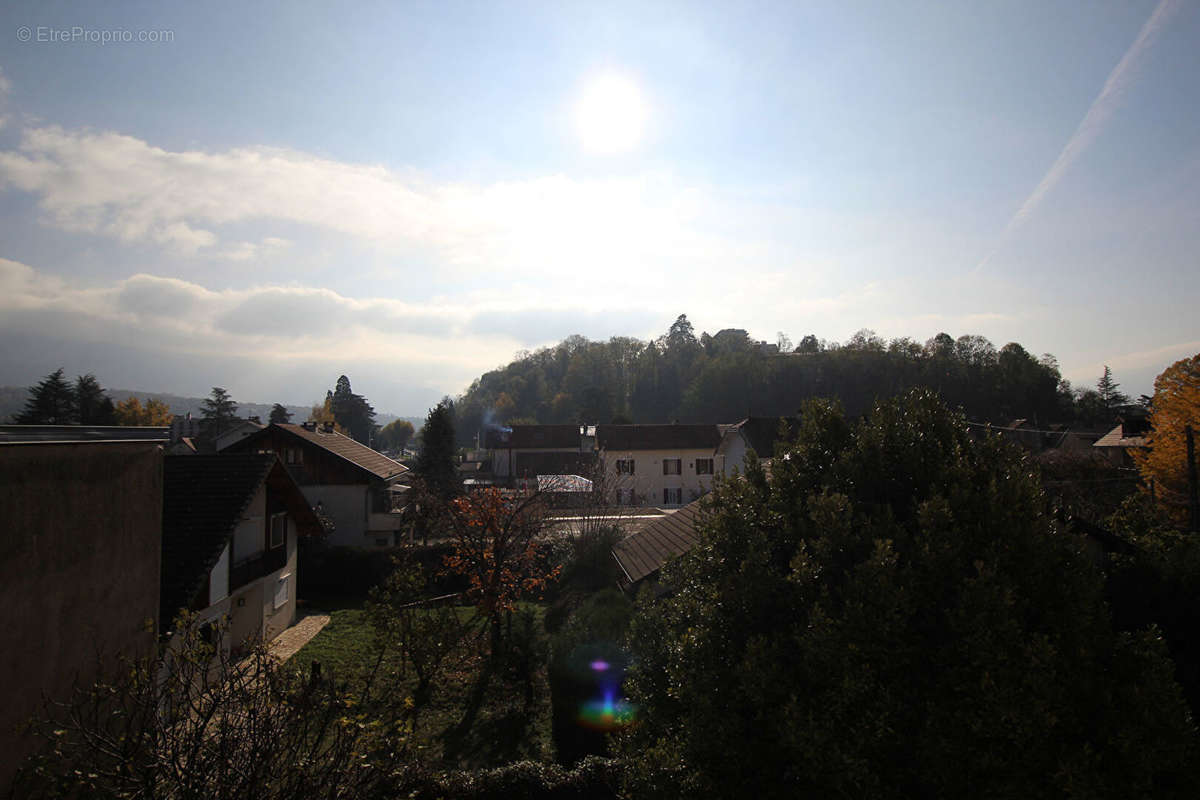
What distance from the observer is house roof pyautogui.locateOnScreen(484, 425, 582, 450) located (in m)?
61.2

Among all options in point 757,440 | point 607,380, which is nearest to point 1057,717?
point 757,440

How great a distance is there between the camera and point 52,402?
201 feet

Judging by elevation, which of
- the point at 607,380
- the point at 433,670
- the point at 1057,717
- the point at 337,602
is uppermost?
the point at 607,380

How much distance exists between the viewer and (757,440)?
62.5 m

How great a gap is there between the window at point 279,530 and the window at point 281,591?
1146 millimetres

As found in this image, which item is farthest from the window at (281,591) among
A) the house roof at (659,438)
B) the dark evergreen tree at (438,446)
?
the house roof at (659,438)

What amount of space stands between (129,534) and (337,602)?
1769 cm

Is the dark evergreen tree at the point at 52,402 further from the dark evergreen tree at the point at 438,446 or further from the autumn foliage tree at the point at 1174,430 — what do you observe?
the autumn foliage tree at the point at 1174,430

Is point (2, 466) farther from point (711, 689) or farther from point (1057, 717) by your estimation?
point (1057, 717)

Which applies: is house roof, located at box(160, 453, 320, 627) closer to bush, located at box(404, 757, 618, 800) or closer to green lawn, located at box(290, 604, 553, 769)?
green lawn, located at box(290, 604, 553, 769)

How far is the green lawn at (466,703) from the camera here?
10773 mm

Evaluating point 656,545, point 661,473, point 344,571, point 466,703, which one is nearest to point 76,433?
point 466,703

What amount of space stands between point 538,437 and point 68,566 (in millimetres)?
55487

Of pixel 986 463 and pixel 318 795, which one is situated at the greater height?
Answer: pixel 986 463
